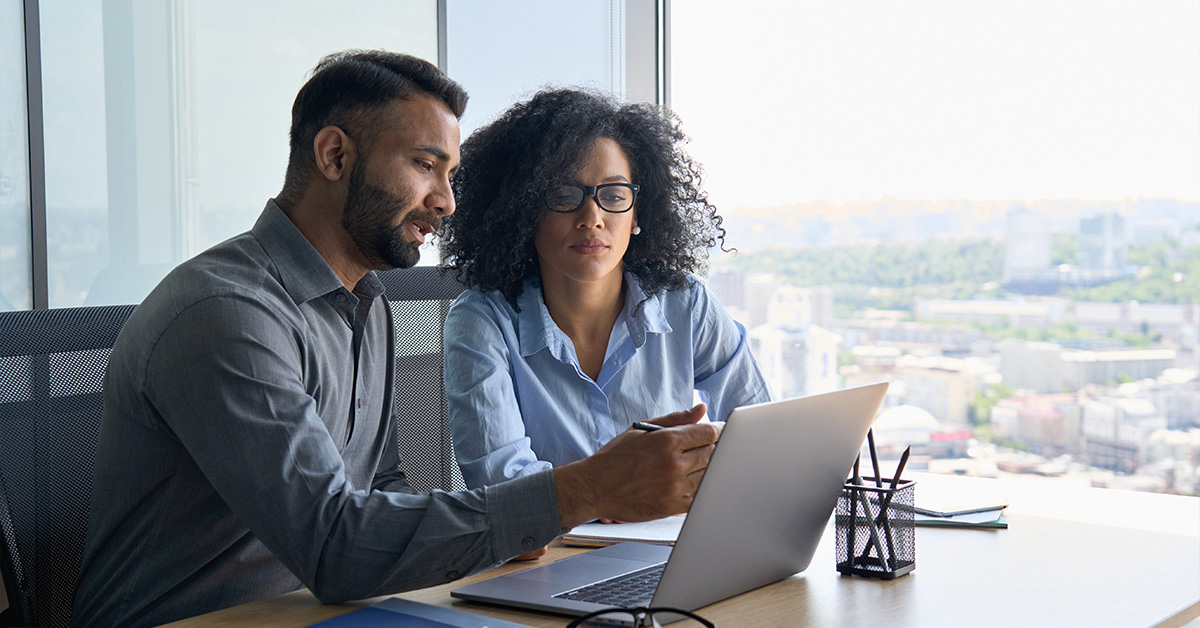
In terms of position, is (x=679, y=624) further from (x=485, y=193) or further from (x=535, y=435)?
(x=485, y=193)

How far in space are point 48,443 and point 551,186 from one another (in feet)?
3.20

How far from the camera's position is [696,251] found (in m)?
2.18

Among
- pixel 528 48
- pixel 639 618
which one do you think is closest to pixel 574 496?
pixel 639 618

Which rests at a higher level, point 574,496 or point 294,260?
point 294,260

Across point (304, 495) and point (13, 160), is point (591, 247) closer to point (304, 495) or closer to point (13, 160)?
point (304, 495)

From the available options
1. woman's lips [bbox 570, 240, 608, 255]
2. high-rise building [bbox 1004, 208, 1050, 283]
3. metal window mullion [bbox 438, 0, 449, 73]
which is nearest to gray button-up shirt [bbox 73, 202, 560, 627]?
woman's lips [bbox 570, 240, 608, 255]

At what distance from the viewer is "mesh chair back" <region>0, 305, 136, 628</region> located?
111 cm

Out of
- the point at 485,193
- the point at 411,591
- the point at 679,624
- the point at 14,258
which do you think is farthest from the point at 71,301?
the point at 679,624

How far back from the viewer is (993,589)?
1.09m

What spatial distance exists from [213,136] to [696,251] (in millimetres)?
1109

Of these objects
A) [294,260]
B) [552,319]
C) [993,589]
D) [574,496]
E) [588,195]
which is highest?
[588,195]

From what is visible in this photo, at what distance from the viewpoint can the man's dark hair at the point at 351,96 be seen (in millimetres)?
1380

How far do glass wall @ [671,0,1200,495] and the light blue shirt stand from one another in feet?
3.67

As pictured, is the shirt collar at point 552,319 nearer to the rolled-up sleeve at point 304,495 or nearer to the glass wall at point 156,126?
the rolled-up sleeve at point 304,495
